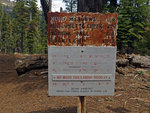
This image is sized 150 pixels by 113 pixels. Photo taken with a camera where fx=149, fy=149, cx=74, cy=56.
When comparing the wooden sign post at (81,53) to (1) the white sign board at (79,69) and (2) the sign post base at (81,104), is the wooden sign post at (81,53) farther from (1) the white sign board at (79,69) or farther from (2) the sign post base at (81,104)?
(2) the sign post base at (81,104)

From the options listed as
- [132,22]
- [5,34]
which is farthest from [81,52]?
[5,34]

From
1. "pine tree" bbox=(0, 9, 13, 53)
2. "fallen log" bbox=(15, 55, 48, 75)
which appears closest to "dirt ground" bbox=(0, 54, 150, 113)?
"fallen log" bbox=(15, 55, 48, 75)

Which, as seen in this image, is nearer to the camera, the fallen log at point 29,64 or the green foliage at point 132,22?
the fallen log at point 29,64

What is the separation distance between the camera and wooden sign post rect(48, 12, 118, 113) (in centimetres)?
286

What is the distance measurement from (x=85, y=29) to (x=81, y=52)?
1.51ft

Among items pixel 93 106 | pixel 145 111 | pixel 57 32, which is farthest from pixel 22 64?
pixel 145 111

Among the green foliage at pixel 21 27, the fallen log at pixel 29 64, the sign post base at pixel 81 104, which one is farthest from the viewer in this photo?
the green foliage at pixel 21 27

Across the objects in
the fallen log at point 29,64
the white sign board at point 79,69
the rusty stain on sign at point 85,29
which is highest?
the rusty stain on sign at point 85,29

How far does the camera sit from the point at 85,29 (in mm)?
2916

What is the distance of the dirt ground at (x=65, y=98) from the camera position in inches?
167

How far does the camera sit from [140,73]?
7.18 m

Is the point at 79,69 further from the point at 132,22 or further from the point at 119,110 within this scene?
the point at 132,22

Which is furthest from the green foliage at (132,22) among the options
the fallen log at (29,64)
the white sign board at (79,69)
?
the white sign board at (79,69)

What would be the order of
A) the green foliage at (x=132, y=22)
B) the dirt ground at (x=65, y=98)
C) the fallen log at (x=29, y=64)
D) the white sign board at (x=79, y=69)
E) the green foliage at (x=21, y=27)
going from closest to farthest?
the white sign board at (x=79, y=69), the dirt ground at (x=65, y=98), the fallen log at (x=29, y=64), the green foliage at (x=132, y=22), the green foliage at (x=21, y=27)
